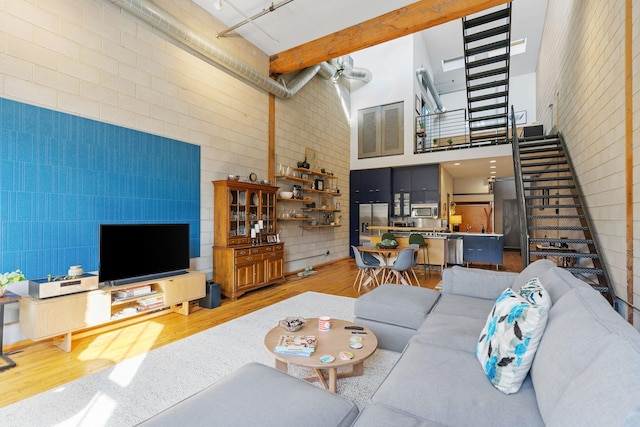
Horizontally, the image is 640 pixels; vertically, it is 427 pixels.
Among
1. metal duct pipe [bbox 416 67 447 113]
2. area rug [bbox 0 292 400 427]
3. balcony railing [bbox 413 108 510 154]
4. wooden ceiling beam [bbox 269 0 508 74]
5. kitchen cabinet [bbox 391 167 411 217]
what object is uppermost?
metal duct pipe [bbox 416 67 447 113]

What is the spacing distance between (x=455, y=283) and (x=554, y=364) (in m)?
2.00

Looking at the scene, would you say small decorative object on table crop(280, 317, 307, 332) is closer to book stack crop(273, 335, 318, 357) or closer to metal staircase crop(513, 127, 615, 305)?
book stack crop(273, 335, 318, 357)

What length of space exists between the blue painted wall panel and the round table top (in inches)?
104

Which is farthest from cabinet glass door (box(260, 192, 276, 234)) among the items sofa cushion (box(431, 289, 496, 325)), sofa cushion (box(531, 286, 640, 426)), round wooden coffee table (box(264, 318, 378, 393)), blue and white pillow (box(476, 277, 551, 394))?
sofa cushion (box(531, 286, 640, 426))

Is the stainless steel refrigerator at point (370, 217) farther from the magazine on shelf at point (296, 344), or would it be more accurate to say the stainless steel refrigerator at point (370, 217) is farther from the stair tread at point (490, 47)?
the magazine on shelf at point (296, 344)

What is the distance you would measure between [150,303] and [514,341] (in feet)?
12.2

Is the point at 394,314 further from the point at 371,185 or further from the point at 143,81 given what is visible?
the point at 371,185

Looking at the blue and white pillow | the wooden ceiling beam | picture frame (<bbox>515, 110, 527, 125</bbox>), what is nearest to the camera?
the blue and white pillow

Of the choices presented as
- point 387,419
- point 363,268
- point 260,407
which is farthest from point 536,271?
A: point 363,268

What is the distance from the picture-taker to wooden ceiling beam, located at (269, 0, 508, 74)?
14.5ft

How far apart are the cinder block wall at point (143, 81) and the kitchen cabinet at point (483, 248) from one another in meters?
4.08

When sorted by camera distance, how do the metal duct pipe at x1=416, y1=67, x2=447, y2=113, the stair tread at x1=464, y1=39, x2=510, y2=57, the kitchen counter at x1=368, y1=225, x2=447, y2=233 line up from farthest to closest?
the metal duct pipe at x1=416, y1=67, x2=447, y2=113 < the kitchen counter at x1=368, y1=225, x2=447, y2=233 < the stair tread at x1=464, y1=39, x2=510, y2=57

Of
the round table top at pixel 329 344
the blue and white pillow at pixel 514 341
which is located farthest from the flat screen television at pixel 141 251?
the blue and white pillow at pixel 514 341

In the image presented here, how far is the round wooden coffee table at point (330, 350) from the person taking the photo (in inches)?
75.0
